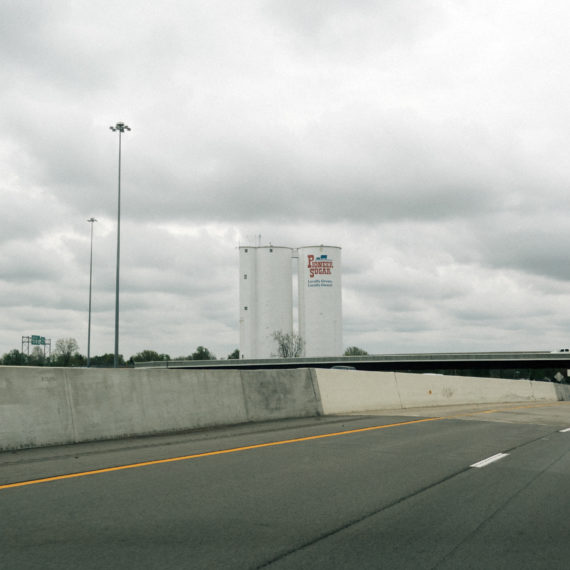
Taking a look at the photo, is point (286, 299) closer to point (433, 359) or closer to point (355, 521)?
point (433, 359)

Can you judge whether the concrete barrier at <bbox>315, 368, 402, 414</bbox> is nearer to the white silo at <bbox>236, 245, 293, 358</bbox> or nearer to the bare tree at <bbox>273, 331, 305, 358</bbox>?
the bare tree at <bbox>273, 331, 305, 358</bbox>

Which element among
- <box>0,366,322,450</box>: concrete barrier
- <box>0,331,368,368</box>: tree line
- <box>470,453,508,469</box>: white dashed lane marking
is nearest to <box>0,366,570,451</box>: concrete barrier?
<box>0,366,322,450</box>: concrete barrier

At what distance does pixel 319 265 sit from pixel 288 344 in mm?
12998

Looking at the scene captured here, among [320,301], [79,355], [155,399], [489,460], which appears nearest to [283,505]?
[489,460]

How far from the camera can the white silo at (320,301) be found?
10019cm

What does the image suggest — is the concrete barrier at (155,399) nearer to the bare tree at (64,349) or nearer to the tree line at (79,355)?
the tree line at (79,355)

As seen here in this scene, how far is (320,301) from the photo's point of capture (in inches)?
3967

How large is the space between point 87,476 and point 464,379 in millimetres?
23070

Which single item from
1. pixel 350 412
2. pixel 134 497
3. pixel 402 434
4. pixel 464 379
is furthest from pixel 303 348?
pixel 134 497

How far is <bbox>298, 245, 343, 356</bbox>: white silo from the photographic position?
329 ft

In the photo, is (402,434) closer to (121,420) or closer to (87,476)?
(121,420)

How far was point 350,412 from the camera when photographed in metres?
20.1

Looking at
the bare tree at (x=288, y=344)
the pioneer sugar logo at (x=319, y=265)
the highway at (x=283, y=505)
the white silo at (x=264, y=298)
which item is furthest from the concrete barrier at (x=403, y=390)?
the pioneer sugar logo at (x=319, y=265)

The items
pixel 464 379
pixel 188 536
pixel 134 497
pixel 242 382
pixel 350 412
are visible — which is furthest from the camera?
pixel 464 379
